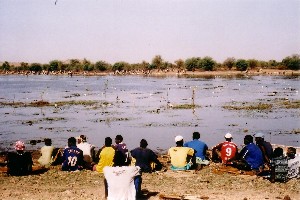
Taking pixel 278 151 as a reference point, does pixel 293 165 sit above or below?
below

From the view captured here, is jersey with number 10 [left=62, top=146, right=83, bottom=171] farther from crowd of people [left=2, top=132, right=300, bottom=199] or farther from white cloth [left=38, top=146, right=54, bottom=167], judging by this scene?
white cloth [left=38, top=146, right=54, bottom=167]

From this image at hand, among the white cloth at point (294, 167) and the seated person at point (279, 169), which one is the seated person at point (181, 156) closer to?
the seated person at point (279, 169)

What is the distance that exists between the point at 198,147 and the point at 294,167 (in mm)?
3310

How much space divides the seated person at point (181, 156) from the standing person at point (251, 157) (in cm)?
158

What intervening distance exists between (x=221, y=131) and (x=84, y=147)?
14361 millimetres

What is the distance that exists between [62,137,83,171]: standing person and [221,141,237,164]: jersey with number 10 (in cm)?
463

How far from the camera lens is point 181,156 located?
13188 mm

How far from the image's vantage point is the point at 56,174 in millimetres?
12938

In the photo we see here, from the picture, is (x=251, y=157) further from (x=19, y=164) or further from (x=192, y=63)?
(x=192, y=63)

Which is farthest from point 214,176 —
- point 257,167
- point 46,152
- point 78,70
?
point 78,70

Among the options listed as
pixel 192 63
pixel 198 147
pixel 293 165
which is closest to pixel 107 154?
pixel 198 147

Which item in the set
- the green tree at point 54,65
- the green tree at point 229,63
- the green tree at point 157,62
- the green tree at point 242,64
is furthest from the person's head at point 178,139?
the green tree at point 54,65

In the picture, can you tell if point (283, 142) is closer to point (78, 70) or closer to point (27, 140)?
point (27, 140)

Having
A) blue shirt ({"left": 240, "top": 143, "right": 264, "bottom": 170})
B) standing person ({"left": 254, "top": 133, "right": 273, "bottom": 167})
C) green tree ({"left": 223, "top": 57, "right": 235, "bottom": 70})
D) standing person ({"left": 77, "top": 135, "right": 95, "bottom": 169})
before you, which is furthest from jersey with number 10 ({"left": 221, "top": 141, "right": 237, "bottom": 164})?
green tree ({"left": 223, "top": 57, "right": 235, "bottom": 70})
